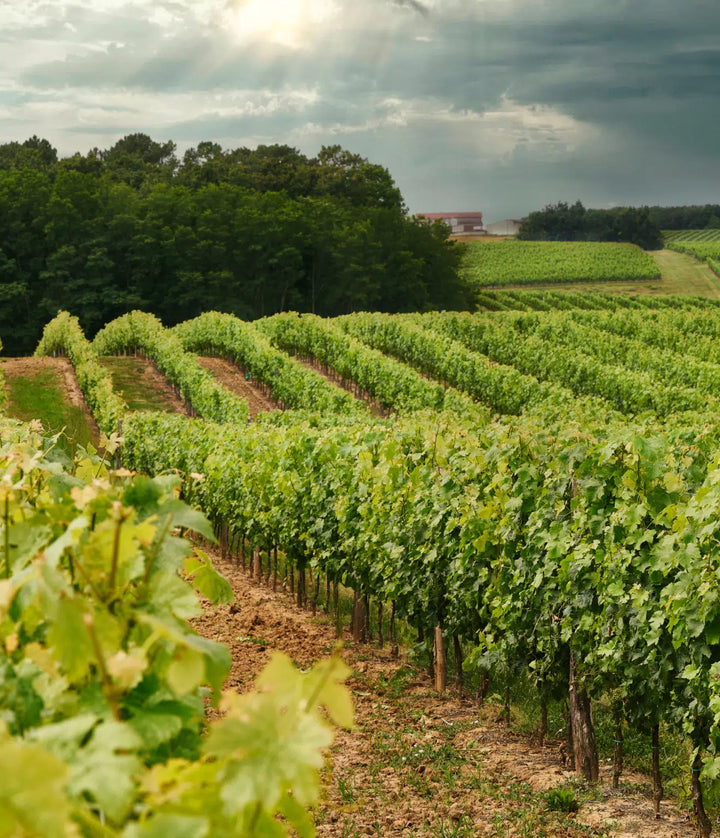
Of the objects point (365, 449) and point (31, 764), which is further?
point (365, 449)

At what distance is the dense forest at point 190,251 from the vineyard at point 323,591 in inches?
1912

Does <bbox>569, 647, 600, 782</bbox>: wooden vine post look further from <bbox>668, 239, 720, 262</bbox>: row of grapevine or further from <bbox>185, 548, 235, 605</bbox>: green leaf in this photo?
<bbox>668, 239, 720, 262</bbox>: row of grapevine

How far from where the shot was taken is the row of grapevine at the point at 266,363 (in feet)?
96.7

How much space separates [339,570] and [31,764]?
9577 millimetres

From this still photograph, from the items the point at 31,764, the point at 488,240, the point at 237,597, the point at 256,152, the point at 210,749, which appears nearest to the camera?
the point at 31,764

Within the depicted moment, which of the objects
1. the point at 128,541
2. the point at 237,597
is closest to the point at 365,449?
the point at 237,597

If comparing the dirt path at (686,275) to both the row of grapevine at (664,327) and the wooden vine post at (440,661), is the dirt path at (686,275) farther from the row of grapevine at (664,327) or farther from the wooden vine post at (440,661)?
the wooden vine post at (440,661)

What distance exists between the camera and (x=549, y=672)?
23.0 ft

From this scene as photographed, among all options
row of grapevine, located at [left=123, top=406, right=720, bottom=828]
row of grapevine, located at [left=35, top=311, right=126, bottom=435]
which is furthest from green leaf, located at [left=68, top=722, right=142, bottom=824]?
row of grapevine, located at [left=35, top=311, right=126, bottom=435]

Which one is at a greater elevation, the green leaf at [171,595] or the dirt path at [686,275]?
the dirt path at [686,275]

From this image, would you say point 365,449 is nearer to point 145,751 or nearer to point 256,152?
point 145,751

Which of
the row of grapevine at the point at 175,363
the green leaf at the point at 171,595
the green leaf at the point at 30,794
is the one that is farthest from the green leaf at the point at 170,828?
the row of grapevine at the point at 175,363

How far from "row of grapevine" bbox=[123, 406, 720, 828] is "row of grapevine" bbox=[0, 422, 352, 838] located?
397 centimetres

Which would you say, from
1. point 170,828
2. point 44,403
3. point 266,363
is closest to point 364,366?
point 266,363
